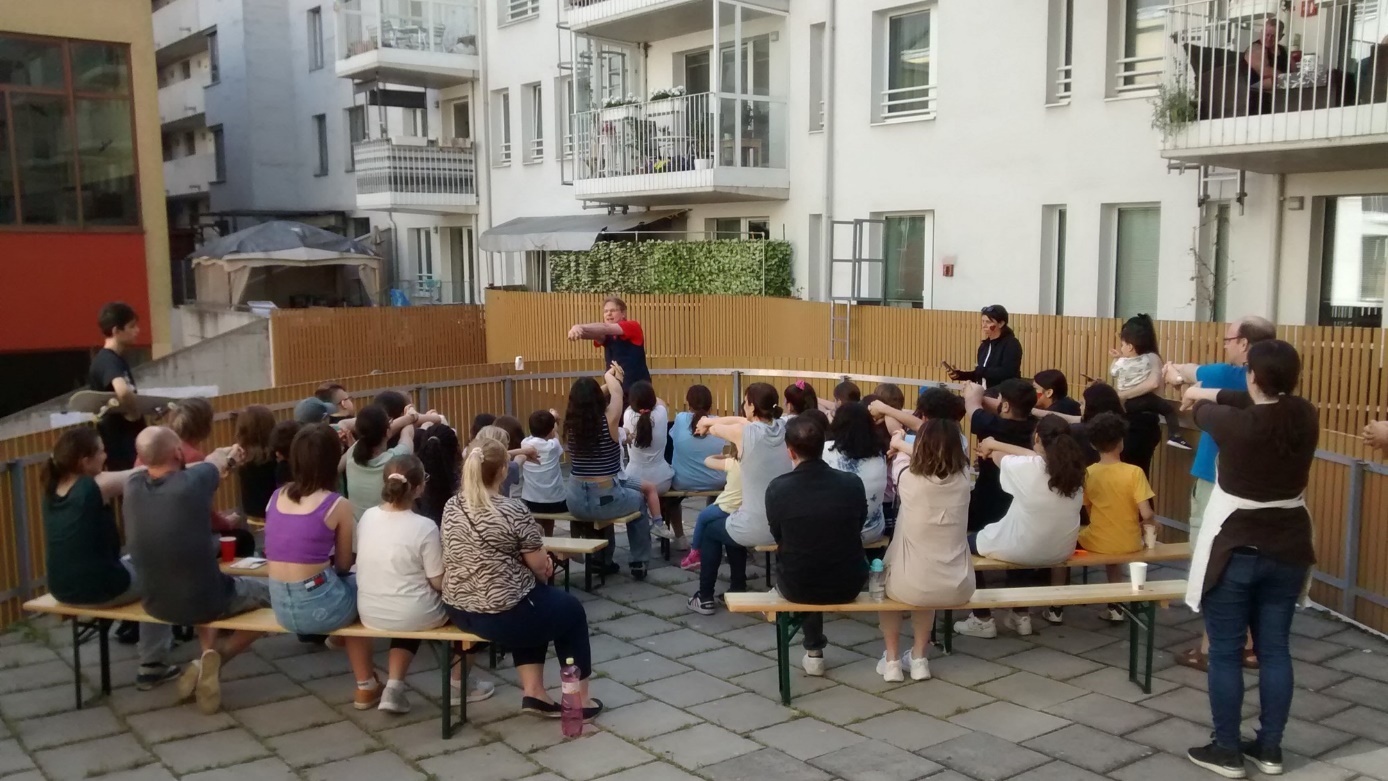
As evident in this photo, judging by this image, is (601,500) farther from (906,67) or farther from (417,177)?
(417,177)

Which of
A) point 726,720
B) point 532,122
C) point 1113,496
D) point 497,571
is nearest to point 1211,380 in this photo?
point 1113,496

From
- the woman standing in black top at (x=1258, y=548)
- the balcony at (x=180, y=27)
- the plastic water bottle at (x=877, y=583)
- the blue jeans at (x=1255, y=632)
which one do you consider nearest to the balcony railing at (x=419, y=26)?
the balcony at (x=180, y=27)

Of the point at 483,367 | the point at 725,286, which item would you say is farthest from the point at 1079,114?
the point at 483,367

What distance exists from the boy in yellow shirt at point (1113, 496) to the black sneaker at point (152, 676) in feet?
→ 18.0

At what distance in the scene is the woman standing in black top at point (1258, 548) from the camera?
476cm

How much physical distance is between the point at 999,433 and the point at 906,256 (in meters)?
9.96

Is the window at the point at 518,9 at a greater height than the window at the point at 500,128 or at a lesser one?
greater

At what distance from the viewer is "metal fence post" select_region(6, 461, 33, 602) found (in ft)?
23.6

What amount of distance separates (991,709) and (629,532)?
3.32 meters

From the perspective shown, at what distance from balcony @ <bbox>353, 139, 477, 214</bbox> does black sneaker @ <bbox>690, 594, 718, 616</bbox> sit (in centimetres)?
1955

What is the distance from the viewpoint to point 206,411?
21.7 feet

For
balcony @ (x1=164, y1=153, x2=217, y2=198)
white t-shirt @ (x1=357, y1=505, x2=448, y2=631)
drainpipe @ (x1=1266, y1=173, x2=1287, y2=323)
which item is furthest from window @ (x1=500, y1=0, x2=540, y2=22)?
white t-shirt @ (x1=357, y1=505, x2=448, y2=631)

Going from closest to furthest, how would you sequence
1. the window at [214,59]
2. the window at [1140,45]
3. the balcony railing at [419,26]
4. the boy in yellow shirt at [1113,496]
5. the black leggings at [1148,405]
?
the boy in yellow shirt at [1113,496]
the black leggings at [1148,405]
the window at [1140,45]
the balcony railing at [419,26]
the window at [214,59]

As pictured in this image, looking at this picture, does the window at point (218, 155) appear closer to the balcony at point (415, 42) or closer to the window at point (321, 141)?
the window at point (321, 141)
